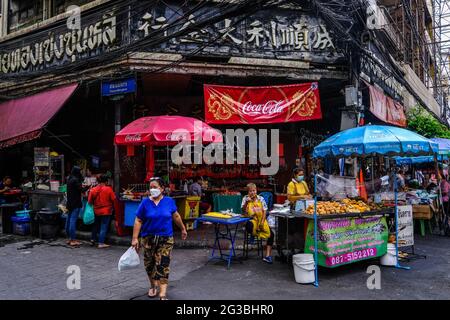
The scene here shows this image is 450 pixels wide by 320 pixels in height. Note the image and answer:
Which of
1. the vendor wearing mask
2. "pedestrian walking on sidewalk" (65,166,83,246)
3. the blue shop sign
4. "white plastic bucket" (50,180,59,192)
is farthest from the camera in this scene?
"white plastic bucket" (50,180,59,192)

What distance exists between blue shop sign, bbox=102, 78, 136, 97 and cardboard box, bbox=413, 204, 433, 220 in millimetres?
8303

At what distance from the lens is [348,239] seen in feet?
21.2

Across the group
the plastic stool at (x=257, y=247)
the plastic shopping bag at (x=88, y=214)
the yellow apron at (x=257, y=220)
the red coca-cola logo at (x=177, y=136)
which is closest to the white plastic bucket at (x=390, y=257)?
the yellow apron at (x=257, y=220)

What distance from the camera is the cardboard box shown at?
33.8 ft

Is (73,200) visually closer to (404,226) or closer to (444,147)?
(404,226)

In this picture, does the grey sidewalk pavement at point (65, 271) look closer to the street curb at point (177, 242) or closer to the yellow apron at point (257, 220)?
the street curb at point (177, 242)

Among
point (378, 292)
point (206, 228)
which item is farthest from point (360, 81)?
point (378, 292)

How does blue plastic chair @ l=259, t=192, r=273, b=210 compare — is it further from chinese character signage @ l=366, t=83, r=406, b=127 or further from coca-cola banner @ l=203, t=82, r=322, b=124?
chinese character signage @ l=366, t=83, r=406, b=127

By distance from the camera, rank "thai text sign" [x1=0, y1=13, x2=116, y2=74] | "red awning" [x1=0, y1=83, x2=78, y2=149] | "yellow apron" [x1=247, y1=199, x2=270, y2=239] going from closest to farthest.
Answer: "yellow apron" [x1=247, y1=199, x2=270, y2=239]
"red awning" [x1=0, y1=83, x2=78, y2=149]
"thai text sign" [x1=0, y1=13, x2=116, y2=74]

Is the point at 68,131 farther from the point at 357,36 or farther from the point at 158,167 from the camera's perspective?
the point at 357,36

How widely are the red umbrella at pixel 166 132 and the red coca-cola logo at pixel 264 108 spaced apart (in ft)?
4.69

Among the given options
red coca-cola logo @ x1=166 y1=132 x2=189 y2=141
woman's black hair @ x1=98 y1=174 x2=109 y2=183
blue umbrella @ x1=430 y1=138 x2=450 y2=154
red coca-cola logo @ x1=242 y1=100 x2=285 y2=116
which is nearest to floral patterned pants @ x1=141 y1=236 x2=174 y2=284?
red coca-cola logo @ x1=166 y1=132 x2=189 y2=141

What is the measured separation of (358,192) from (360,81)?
4463mm

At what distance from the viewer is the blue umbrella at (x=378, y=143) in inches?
263
